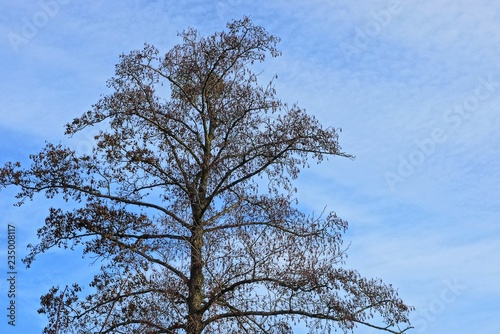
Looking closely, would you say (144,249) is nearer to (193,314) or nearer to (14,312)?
(193,314)

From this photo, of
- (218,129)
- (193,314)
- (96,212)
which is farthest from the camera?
(218,129)

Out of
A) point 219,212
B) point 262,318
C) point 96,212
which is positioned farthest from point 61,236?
point 262,318

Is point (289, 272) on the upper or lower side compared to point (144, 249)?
lower

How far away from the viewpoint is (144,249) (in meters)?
13.1

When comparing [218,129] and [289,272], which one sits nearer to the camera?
[289,272]

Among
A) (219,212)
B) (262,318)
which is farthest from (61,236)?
(262,318)

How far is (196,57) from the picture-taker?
14.4 meters

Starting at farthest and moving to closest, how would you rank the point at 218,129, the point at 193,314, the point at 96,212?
the point at 218,129, the point at 96,212, the point at 193,314

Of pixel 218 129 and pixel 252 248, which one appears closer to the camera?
pixel 252 248

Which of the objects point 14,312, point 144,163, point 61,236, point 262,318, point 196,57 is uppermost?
point 196,57

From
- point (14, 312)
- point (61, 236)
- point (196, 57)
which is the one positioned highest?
point (196, 57)

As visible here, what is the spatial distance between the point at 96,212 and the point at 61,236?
903 millimetres

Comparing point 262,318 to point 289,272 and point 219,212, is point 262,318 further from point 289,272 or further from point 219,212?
point 219,212

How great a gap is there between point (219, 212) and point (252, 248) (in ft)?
4.49
